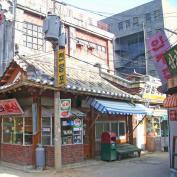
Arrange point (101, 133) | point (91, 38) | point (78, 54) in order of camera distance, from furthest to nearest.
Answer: point (91, 38)
point (78, 54)
point (101, 133)

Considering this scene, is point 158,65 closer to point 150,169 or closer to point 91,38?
point 150,169

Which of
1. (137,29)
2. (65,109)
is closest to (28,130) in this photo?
(65,109)

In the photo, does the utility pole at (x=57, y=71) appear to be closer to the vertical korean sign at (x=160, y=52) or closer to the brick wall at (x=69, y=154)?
the brick wall at (x=69, y=154)

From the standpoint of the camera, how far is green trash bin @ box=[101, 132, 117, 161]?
1775 centimetres

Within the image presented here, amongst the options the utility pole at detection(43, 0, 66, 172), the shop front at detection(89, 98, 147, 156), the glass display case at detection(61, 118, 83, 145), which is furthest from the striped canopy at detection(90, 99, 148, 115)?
the utility pole at detection(43, 0, 66, 172)

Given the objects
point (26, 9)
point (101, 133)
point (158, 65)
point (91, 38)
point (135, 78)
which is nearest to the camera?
point (158, 65)

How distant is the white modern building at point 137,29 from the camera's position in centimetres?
5725

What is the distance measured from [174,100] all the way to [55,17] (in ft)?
20.4

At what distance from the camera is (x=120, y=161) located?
17766mm

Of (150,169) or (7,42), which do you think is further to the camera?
(7,42)

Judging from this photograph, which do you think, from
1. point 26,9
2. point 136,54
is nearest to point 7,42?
point 26,9

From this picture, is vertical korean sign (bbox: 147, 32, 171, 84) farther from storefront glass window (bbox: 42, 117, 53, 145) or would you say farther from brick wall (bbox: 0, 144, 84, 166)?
storefront glass window (bbox: 42, 117, 53, 145)

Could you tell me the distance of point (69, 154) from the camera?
1625cm

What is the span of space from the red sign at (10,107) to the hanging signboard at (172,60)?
7.04m
